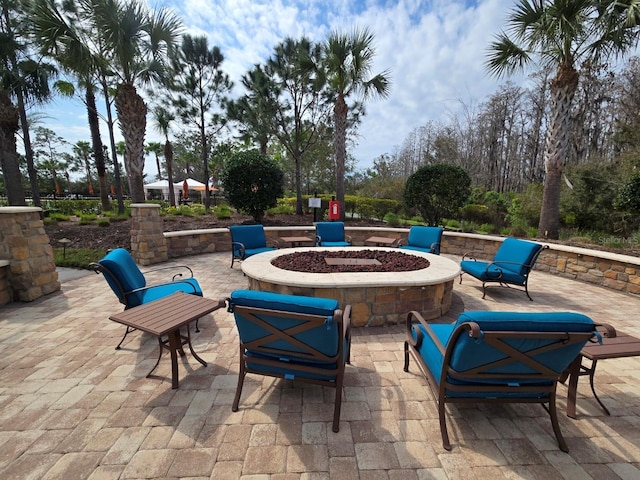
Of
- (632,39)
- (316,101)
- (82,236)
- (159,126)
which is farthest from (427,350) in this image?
(159,126)

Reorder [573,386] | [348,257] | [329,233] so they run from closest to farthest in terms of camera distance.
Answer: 1. [573,386]
2. [348,257]
3. [329,233]

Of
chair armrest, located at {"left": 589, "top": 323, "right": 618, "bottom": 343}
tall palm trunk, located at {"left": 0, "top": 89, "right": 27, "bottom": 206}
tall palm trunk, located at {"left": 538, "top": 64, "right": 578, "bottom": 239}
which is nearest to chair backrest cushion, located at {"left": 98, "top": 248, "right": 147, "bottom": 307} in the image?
chair armrest, located at {"left": 589, "top": 323, "right": 618, "bottom": 343}

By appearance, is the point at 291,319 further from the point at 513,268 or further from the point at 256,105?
the point at 256,105

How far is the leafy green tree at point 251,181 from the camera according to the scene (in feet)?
28.3

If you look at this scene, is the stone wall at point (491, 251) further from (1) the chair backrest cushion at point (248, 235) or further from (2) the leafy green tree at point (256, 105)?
(2) the leafy green tree at point (256, 105)

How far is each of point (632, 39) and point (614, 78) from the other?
42.6 ft

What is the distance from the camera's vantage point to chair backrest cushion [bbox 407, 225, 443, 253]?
561 centimetres

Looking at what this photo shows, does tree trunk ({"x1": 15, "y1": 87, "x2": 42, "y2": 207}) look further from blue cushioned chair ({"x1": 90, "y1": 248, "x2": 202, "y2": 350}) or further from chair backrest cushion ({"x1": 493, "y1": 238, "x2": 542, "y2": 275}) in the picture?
chair backrest cushion ({"x1": 493, "y1": 238, "x2": 542, "y2": 275})

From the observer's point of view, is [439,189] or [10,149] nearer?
[439,189]

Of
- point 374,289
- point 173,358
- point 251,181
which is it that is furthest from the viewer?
point 251,181

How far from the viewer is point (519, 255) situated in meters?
4.42

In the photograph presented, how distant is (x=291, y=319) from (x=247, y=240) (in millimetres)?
4375

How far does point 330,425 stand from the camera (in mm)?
1850

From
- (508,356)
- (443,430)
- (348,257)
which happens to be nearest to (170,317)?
(443,430)
